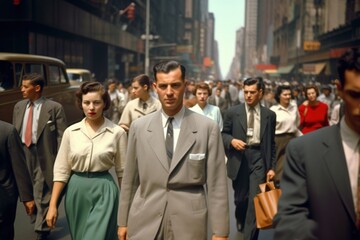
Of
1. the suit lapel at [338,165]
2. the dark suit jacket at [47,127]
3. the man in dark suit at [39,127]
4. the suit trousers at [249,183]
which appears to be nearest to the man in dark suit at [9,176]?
the man in dark suit at [39,127]

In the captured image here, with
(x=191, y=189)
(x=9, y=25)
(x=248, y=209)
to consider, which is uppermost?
(x=9, y=25)

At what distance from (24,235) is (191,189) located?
12.6ft

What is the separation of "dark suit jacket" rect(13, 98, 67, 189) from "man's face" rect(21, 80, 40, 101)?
141 mm

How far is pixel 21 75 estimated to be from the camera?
39.2 ft

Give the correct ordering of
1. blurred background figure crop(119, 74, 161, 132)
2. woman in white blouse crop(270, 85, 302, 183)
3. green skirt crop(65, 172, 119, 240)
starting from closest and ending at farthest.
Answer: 1. green skirt crop(65, 172, 119, 240)
2. blurred background figure crop(119, 74, 161, 132)
3. woman in white blouse crop(270, 85, 302, 183)

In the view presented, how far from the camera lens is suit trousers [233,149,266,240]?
672cm

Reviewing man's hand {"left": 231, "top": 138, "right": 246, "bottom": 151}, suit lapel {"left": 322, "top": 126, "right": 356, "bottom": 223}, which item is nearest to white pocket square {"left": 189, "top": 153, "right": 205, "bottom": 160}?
suit lapel {"left": 322, "top": 126, "right": 356, "bottom": 223}

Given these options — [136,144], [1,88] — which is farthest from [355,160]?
[1,88]

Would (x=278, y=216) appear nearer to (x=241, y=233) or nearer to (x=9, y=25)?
(x=241, y=233)

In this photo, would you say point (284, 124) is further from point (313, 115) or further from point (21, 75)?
point (21, 75)

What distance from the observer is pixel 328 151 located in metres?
2.53

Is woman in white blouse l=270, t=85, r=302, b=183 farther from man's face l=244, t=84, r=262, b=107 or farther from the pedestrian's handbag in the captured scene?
the pedestrian's handbag

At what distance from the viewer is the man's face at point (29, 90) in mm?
6812

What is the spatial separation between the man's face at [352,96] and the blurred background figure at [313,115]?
23.2ft
